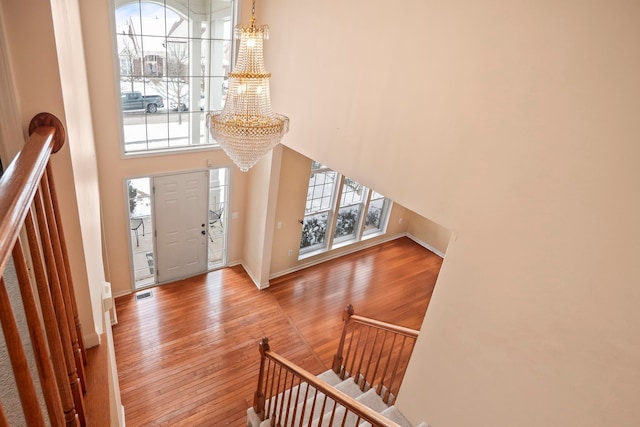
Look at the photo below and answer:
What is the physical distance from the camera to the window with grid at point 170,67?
462 cm

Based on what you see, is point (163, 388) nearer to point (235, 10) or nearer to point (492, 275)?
point (492, 275)

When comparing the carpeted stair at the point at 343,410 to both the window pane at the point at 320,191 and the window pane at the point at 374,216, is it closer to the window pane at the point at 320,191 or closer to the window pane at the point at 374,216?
the window pane at the point at 320,191

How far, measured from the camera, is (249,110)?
292 cm

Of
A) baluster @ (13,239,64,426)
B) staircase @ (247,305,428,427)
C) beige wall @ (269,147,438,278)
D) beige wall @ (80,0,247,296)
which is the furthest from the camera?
beige wall @ (269,147,438,278)

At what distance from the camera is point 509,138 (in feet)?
8.13

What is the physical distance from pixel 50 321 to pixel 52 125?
880mm

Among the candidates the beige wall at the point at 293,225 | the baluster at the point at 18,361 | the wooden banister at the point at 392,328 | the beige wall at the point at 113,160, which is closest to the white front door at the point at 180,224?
the beige wall at the point at 113,160

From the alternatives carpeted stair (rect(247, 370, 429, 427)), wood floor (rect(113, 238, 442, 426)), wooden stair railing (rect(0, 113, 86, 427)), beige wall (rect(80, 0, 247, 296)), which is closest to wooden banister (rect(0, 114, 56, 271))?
wooden stair railing (rect(0, 113, 86, 427))

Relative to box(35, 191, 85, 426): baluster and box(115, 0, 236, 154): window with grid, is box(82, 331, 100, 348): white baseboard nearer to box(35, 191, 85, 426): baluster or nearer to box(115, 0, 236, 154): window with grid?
box(35, 191, 85, 426): baluster

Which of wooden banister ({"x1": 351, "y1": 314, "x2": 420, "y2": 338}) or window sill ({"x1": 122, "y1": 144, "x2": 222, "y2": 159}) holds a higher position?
window sill ({"x1": 122, "y1": 144, "x2": 222, "y2": 159})

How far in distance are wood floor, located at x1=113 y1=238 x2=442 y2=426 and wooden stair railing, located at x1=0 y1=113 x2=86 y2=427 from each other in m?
3.33

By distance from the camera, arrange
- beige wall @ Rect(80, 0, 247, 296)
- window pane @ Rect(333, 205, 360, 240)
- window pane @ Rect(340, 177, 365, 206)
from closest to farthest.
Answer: beige wall @ Rect(80, 0, 247, 296) → window pane @ Rect(340, 177, 365, 206) → window pane @ Rect(333, 205, 360, 240)

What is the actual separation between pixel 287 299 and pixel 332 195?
2167 mm

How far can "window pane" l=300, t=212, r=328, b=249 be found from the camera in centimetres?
725
